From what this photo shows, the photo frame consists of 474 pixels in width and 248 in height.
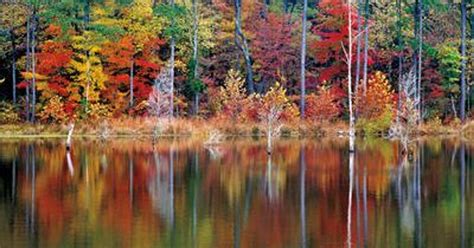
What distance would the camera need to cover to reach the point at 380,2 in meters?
61.3

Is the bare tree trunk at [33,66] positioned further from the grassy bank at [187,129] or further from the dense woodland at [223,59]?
the grassy bank at [187,129]

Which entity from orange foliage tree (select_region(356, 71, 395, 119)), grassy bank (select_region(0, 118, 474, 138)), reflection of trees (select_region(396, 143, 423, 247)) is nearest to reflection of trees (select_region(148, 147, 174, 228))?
reflection of trees (select_region(396, 143, 423, 247))

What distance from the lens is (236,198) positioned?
75.8 feet

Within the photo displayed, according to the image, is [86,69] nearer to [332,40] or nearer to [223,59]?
[223,59]

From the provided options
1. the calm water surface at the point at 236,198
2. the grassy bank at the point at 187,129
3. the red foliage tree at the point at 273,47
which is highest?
the red foliage tree at the point at 273,47

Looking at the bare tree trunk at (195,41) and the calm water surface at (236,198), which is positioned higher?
the bare tree trunk at (195,41)

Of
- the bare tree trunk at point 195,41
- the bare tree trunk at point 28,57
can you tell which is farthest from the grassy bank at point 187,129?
the bare tree trunk at point 195,41

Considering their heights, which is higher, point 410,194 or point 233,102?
point 233,102

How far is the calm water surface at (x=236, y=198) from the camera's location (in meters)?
17.2

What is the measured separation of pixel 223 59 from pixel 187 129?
13122 millimetres

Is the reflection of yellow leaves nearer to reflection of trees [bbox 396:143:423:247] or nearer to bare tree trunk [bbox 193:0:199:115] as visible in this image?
bare tree trunk [bbox 193:0:199:115]

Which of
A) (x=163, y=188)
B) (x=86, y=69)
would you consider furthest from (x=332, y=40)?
(x=163, y=188)

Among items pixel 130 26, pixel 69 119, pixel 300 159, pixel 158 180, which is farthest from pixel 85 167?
pixel 130 26

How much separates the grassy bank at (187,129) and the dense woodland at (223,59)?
97cm
